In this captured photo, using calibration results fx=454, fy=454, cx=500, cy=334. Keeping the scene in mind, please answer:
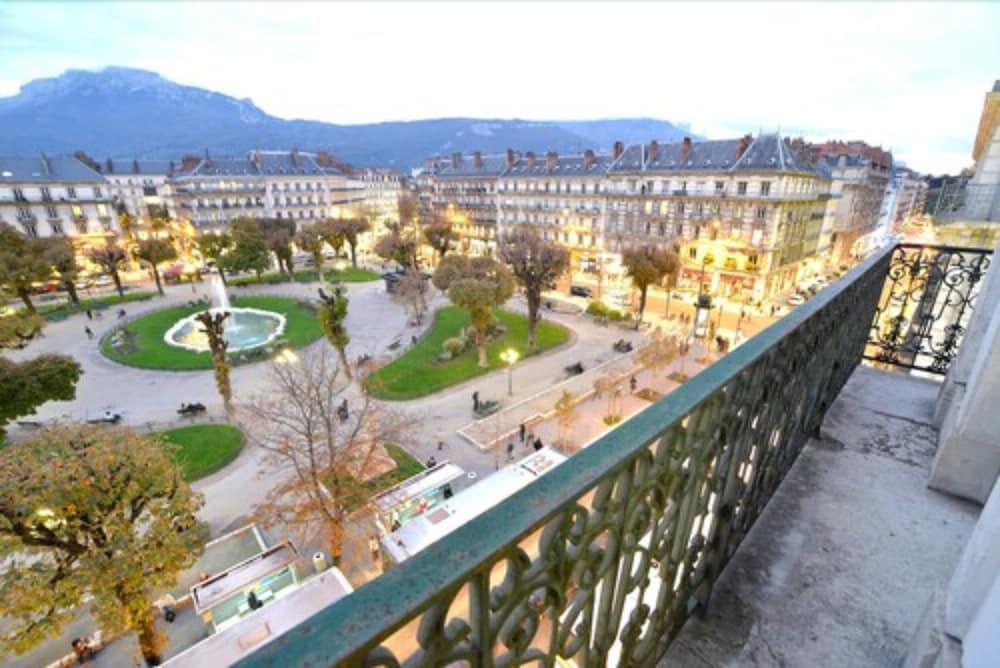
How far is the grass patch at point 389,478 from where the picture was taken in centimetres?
1357

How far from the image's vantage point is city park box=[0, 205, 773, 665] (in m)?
9.23

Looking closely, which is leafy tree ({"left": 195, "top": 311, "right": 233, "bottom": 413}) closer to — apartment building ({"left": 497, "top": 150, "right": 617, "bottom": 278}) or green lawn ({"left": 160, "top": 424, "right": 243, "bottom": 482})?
green lawn ({"left": 160, "top": 424, "right": 243, "bottom": 482})

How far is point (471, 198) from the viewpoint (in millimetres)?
59281

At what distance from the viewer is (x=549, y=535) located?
1.45 meters

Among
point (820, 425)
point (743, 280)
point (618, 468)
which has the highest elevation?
point (618, 468)

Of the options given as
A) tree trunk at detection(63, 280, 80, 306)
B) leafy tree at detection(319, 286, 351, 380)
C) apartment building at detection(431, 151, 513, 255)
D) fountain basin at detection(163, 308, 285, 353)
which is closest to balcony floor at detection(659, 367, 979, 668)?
leafy tree at detection(319, 286, 351, 380)

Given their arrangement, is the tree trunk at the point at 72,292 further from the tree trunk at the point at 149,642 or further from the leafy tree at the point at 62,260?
the tree trunk at the point at 149,642

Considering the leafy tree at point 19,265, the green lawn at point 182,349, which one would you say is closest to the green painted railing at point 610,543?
the green lawn at point 182,349

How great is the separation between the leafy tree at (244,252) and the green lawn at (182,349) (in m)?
3.70

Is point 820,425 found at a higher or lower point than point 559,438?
higher

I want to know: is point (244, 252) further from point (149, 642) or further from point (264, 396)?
point (149, 642)

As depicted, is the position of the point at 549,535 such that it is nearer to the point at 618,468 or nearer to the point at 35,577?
the point at 618,468

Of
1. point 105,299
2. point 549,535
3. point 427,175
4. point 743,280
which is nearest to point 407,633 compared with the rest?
point 549,535

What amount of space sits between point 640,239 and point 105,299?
157ft
